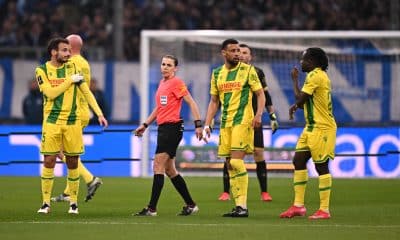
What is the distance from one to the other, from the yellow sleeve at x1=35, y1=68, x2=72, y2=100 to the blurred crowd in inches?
601

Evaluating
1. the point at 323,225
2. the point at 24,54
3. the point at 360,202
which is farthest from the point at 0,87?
the point at 323,225

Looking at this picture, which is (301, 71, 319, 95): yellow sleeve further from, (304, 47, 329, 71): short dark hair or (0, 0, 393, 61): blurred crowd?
(0, 0, 393, 61): blurred crowd

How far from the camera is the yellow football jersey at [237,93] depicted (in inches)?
559

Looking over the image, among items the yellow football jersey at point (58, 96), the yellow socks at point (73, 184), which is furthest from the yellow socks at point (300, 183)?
the yellow football jersey at point (58, 96)

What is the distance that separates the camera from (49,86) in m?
14.5

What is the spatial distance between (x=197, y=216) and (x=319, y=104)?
6.76 feet

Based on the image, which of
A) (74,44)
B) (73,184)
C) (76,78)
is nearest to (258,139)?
(74,44)

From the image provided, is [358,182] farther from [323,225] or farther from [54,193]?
[323,225]

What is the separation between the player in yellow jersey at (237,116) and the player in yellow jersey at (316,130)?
0.57 metres

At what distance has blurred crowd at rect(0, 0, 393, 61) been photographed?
30062 mm

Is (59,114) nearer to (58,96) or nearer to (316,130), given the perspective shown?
(58,96)

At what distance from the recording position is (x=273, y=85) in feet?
77.2

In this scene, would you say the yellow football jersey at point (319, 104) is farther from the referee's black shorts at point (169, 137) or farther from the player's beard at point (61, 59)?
the player's beard at point (61, 59)

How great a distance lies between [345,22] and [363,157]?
333 inches
